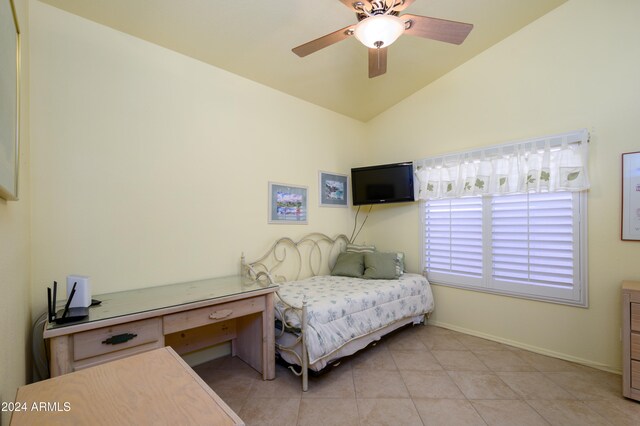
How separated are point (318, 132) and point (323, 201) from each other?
0.88 m

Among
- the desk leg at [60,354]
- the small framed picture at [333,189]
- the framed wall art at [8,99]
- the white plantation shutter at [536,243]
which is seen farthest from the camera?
the small framed picture at [333,189]

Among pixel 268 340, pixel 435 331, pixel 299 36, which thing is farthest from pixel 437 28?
pixel 435 331

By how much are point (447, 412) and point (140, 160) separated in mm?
2848

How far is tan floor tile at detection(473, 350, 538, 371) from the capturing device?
235 cm

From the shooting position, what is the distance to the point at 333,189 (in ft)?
12.0

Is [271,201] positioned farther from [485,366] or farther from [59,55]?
[485,366]

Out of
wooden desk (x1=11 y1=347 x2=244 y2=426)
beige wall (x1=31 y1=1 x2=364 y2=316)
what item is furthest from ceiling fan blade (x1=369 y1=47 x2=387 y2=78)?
wooden desk (x1=11 y1=347 x2=244 y2=426)

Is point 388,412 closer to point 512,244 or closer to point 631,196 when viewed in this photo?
point 512,244

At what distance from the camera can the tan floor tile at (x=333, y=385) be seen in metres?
2.01

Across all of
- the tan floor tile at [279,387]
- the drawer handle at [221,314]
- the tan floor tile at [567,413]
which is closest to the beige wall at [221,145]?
the drawer handle at [221,314]

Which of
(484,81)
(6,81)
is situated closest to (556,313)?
(484,81)

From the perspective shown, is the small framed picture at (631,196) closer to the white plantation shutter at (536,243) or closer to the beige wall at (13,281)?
the white plantation shutter at (536,243)

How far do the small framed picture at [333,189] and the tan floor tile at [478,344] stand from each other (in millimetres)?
2081

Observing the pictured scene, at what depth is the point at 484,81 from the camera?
2.97 m
